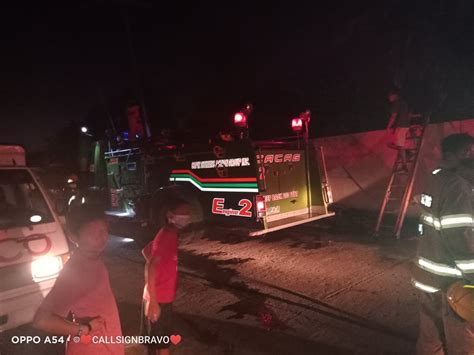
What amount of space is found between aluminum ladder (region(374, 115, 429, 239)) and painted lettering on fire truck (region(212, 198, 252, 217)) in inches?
115

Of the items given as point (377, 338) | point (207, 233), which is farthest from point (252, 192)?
point (377, 338)

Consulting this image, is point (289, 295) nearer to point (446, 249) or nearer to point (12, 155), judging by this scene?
point (446, 249)

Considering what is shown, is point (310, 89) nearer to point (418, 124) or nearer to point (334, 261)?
point (418, 124)

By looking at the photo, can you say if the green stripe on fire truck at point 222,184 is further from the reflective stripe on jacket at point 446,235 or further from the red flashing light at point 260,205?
the reflective stripe on jacket at point 446,235

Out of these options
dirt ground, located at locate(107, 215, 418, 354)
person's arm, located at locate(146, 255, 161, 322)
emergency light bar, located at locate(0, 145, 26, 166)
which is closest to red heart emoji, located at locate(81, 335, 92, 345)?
person's arm, located at locate(146, 255, 161, 322)

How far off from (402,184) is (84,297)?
7597 millimetres

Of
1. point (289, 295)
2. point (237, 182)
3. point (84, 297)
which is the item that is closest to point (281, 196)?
point (237, 182)

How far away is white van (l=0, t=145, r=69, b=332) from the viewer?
351 centimetres

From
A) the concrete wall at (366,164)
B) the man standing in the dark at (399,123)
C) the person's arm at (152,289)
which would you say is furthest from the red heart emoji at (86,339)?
the concrete wall at (366,164)

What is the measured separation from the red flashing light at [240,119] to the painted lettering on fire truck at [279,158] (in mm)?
748

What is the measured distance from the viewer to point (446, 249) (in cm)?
258

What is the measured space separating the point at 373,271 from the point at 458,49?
632cm

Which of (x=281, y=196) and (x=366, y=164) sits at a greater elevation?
(x=366, y=164)

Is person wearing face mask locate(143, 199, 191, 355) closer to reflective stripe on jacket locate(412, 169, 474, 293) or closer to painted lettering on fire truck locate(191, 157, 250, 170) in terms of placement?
reflective stripe on jacket locate(412, 169, 474, 293)
